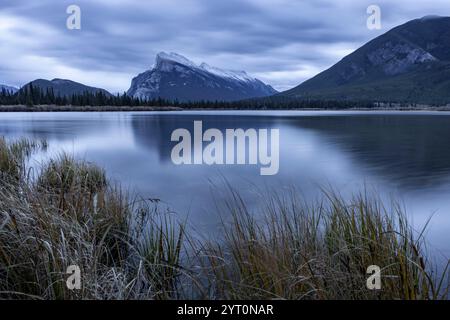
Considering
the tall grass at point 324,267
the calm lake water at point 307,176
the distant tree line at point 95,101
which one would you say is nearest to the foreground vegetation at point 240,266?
the tall grass at point 324,267

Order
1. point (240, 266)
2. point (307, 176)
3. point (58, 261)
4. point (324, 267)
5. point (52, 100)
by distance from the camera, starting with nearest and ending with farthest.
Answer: point (58, 261) → point (324, 267) → point (240, 266) → point (307, 176) → point (52, 100)

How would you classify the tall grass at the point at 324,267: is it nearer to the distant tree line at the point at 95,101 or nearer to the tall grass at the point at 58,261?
the tall grass at the point at 58,261

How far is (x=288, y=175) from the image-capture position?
17500 mm

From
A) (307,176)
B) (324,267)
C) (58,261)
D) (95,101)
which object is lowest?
(307,176)

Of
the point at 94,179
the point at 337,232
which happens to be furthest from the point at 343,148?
the point at 337,232

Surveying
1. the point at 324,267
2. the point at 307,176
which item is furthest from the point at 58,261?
the point at 307,176

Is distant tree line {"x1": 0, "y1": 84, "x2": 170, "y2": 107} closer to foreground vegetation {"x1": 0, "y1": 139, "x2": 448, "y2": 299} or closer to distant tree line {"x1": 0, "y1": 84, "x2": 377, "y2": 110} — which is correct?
distant tree line {"x1": 0, "y1": 84, "x2": 377, "y2": 110}

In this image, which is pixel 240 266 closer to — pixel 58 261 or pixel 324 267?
pixel 324 267

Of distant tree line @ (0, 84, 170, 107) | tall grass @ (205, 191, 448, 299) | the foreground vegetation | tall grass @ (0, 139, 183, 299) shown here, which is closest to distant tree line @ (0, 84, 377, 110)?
distant tree line @ (0, 84, 170, 107)

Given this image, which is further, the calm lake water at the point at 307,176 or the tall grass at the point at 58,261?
the calm lake water at the point at 307,176

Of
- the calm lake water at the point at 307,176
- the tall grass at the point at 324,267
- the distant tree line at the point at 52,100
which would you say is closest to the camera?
the tall grass at the point at 324,267

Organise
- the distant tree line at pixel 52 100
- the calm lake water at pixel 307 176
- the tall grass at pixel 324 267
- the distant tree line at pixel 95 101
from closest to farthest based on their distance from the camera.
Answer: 1. the tall grass at pixel 324 267
2. the calm lake water at pixel 307 176
3. the distant tree line at pixel 52 100
4. the distant tree line at pixel 95 101

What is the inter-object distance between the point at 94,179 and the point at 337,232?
9.40 m
